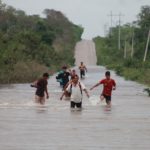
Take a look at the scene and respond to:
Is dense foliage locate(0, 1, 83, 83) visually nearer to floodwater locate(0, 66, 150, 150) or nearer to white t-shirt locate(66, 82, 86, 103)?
floodwater locate(0, 66, 150, 150)

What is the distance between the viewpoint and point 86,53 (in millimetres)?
152625

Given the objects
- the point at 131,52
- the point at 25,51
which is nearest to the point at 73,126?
the point at 25,51

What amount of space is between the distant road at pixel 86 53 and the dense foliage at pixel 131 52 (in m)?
1.21

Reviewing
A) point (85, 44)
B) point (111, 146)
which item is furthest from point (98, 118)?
point (85, 44)

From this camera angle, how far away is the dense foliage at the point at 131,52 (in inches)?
2610

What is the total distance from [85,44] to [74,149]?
157 m

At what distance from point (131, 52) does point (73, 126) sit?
99363mm

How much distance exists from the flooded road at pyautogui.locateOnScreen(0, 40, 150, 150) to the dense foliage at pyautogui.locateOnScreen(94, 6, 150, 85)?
22.4 metres

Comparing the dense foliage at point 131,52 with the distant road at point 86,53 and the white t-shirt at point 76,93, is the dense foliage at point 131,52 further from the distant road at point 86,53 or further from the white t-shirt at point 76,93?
the white t-shirt at point 76,93

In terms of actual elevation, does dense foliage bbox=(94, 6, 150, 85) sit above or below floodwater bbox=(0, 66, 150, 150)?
above

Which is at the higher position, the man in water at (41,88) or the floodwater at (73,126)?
the man in water at (41,88)

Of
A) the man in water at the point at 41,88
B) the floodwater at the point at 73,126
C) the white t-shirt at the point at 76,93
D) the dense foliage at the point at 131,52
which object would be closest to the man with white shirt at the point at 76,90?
the white t-shirt at the point at 76,93

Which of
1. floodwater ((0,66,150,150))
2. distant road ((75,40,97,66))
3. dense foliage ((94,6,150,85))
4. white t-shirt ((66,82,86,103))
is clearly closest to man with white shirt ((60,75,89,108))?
white t-shirt ((66,82,86,103))

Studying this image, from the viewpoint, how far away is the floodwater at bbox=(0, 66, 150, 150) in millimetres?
15906
